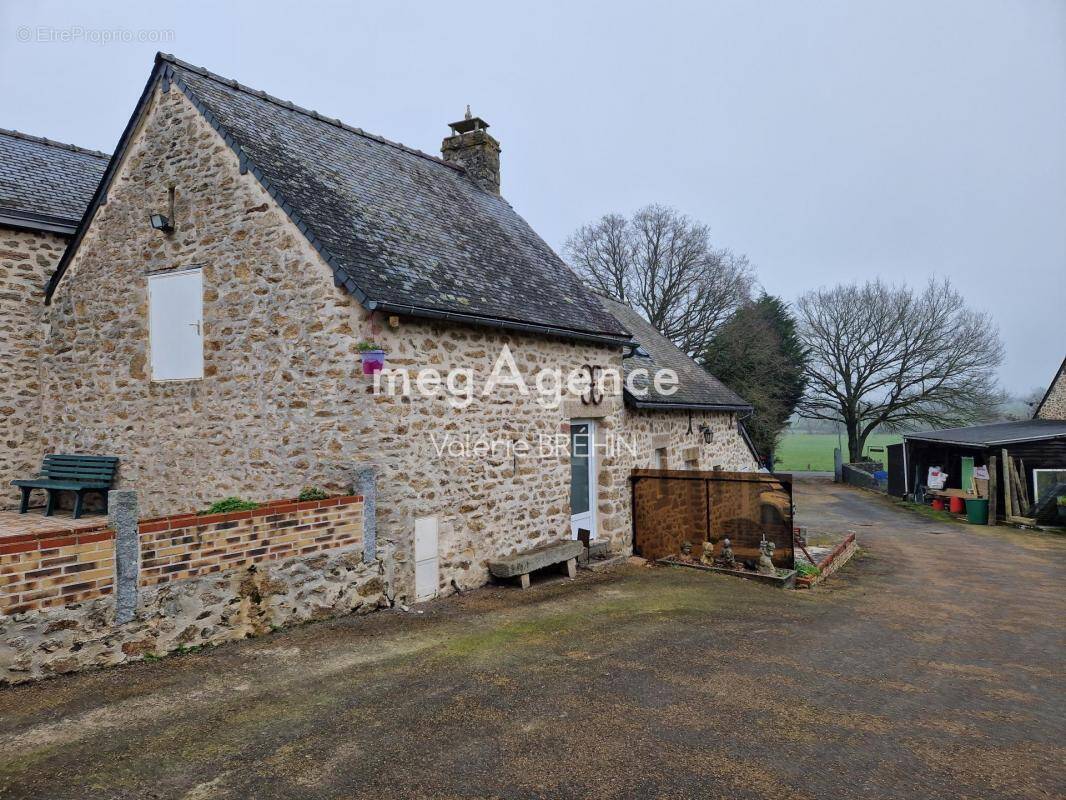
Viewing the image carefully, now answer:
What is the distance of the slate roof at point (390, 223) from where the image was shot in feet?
25.0

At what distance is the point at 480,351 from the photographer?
8.45m

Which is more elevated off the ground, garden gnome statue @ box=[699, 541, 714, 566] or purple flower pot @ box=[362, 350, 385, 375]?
purple flower pot @ box=[362, 350, 385, 375]

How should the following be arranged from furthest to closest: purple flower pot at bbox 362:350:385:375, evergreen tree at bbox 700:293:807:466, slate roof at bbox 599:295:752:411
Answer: evergreen tree at bbox 700:293:807:466 → slate roof at bbox 599:295:752:411 → purple flower pot at bbox 362:350:385:375

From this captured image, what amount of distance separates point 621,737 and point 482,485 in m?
4.47

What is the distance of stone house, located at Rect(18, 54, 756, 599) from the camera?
7387mm

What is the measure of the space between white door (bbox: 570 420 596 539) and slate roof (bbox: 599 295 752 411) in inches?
47.1

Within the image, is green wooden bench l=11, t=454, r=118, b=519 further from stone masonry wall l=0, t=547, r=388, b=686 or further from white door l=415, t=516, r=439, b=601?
white door l=415, t=516, r=439, b=601

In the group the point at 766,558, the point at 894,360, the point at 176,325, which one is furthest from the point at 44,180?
the point at 894,360

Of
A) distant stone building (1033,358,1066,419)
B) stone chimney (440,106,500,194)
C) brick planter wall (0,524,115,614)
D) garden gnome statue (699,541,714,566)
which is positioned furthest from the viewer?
distant stone building (1033,358,1066,419)

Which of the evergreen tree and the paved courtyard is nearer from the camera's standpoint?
the paved courtyard

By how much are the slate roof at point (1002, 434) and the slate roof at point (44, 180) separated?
22.5 meters

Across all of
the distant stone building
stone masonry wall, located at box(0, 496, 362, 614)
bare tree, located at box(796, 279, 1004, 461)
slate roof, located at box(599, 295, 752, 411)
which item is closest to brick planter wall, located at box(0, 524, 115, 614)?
stone masonry wall, located at box(0, 496, 362, 614)

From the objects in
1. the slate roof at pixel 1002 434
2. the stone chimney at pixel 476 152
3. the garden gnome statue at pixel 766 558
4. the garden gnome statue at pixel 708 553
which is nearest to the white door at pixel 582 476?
the garden gnome statue at pixel 708 553

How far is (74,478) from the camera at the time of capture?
927 centimetres
